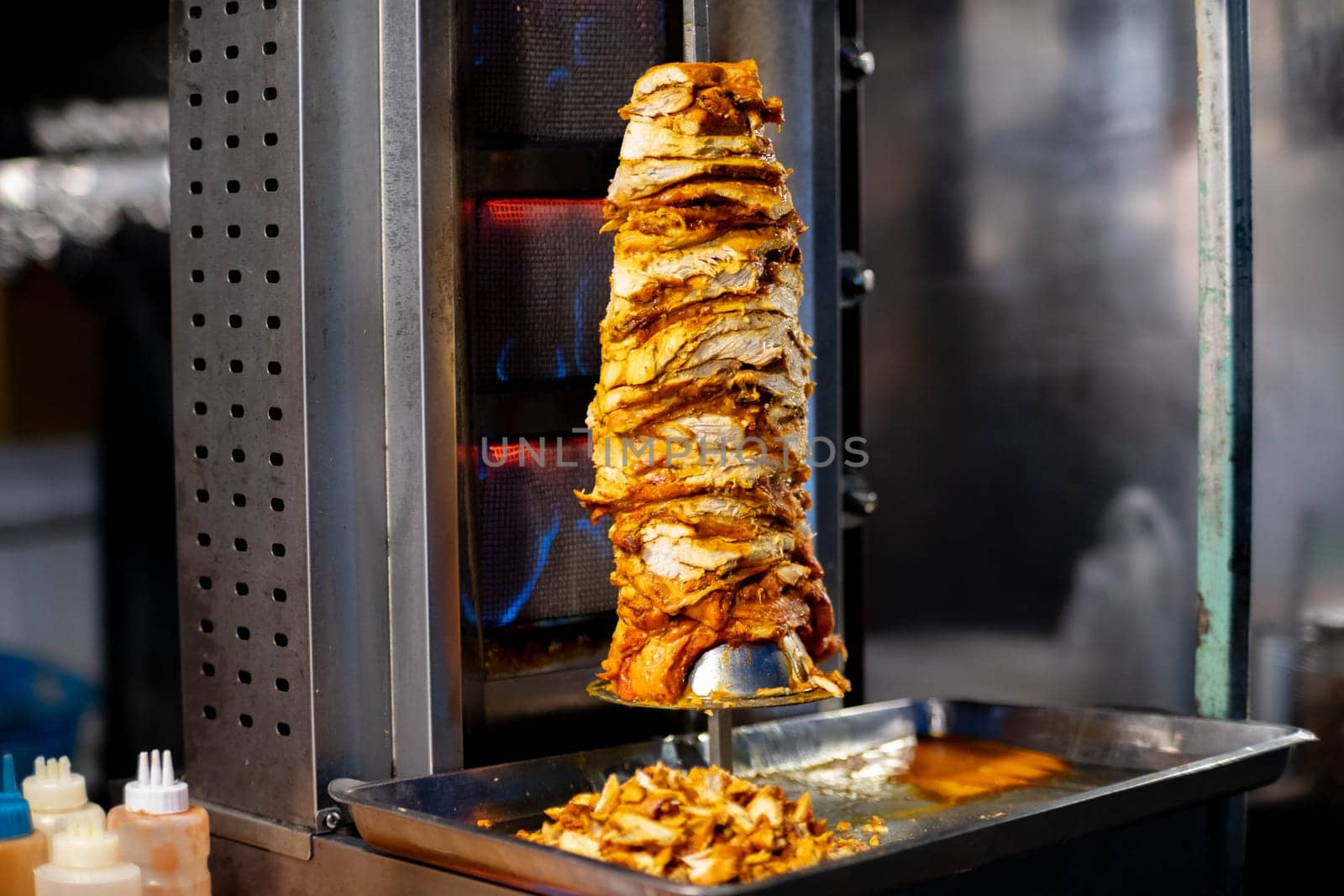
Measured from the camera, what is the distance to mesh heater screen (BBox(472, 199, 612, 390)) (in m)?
1.75

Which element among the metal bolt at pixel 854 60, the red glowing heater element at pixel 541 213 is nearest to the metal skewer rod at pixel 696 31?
the red glowing heater element at pixel 541 213

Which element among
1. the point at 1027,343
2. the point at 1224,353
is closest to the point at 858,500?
the point at 1027,343

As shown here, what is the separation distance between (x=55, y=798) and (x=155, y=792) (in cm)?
20

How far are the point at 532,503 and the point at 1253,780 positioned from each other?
0.85 metres

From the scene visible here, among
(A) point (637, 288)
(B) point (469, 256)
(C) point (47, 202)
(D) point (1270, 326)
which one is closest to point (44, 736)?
(C) point (47, 202)

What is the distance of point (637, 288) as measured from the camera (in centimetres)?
154

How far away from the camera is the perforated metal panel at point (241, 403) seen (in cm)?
166

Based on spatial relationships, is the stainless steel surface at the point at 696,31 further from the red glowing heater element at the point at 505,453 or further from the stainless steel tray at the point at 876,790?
the stainless steel tray at the point at 876,790

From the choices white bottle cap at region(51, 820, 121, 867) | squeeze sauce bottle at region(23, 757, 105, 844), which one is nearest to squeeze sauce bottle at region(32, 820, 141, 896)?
white bottle cap at region(51, 820, 121, 867)

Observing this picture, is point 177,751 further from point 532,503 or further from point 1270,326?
point 1270,326

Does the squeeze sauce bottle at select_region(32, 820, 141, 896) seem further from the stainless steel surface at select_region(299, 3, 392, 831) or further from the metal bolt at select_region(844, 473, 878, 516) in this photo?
the metal bolt at select_region(844, 473, 878, 516)

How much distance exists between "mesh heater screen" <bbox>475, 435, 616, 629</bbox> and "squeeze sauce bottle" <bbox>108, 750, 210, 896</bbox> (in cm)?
38

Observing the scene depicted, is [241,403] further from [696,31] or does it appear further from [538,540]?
[696,31]

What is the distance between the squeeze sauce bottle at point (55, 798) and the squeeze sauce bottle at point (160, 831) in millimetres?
87
